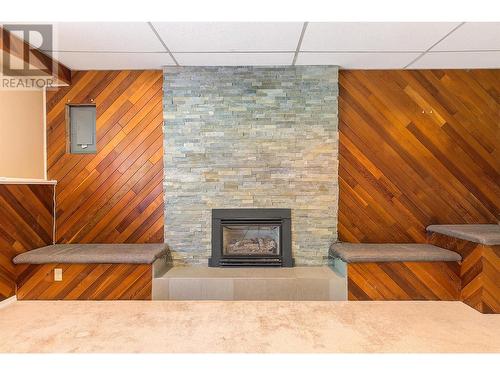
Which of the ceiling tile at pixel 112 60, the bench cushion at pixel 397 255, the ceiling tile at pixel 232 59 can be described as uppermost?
the ceiling tile at pixel 112 60

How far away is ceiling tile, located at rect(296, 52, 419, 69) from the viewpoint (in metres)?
3.28

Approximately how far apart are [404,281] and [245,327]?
167 cm

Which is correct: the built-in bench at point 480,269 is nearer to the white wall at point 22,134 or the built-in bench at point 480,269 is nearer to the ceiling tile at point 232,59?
the ceiling tile at point 232,59

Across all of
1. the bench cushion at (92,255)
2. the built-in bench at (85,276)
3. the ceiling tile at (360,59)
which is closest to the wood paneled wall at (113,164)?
the bench cushion at (92,255)

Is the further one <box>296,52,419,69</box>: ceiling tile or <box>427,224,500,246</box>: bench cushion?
<box>296,52,419,69</box>: ceiling tile

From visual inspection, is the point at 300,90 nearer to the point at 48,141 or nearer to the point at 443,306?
the point at 443,306

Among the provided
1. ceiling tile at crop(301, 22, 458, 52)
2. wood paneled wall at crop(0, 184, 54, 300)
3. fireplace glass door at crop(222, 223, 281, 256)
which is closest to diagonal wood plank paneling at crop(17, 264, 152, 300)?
wood paneled wall at crop(0, 184, 54, 300)

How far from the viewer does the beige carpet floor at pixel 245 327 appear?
1942mm

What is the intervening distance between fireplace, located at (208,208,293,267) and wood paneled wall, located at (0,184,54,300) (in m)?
1.81

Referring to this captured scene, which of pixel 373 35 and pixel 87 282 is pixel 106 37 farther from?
pixel 373 35

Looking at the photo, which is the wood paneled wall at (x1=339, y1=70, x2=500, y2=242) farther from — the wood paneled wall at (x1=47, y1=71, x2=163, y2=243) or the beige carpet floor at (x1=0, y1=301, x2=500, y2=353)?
the wood paneled wall at (x1=47, y1=71, x2=163, y2=243)

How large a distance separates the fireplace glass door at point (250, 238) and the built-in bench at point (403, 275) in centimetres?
84
